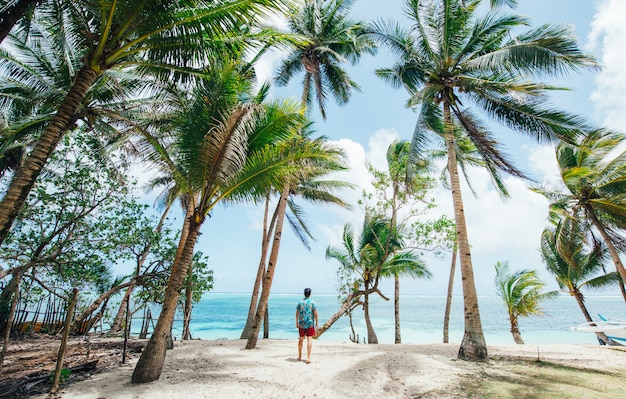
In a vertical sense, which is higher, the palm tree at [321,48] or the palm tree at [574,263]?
the palm tree at [321,48]

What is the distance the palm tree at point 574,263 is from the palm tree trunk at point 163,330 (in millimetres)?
14837

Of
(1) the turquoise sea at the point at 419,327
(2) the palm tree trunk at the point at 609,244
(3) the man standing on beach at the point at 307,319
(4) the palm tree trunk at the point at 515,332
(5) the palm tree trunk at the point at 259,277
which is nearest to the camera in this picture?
(3) the man standing on beach at the point at 307,319

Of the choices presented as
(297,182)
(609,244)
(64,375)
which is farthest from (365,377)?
(609,244)

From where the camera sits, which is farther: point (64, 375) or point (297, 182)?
point (297, 182)

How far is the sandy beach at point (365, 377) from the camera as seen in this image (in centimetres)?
495

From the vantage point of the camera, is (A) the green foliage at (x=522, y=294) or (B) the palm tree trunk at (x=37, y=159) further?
(A) the green foliage at (x=522, y=294)

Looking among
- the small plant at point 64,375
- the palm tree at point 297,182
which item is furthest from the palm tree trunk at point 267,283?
the small plant at point 64,375

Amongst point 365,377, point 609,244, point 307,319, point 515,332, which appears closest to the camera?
point 365,377

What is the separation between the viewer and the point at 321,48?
11562 mm

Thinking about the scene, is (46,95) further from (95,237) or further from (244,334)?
(244,334)

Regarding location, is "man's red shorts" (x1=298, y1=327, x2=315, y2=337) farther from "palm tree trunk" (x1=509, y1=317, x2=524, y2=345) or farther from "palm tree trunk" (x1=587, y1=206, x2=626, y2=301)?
"palm tree trunk" (x1=509, y1=317, x2=524, y2=345)

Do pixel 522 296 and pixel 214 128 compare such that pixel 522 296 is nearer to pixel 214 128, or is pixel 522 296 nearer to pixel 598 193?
pixel 598 193

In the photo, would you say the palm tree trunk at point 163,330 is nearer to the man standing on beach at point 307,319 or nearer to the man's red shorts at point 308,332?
the man standing on beach at point 307,319

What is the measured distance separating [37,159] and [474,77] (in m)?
10.1
